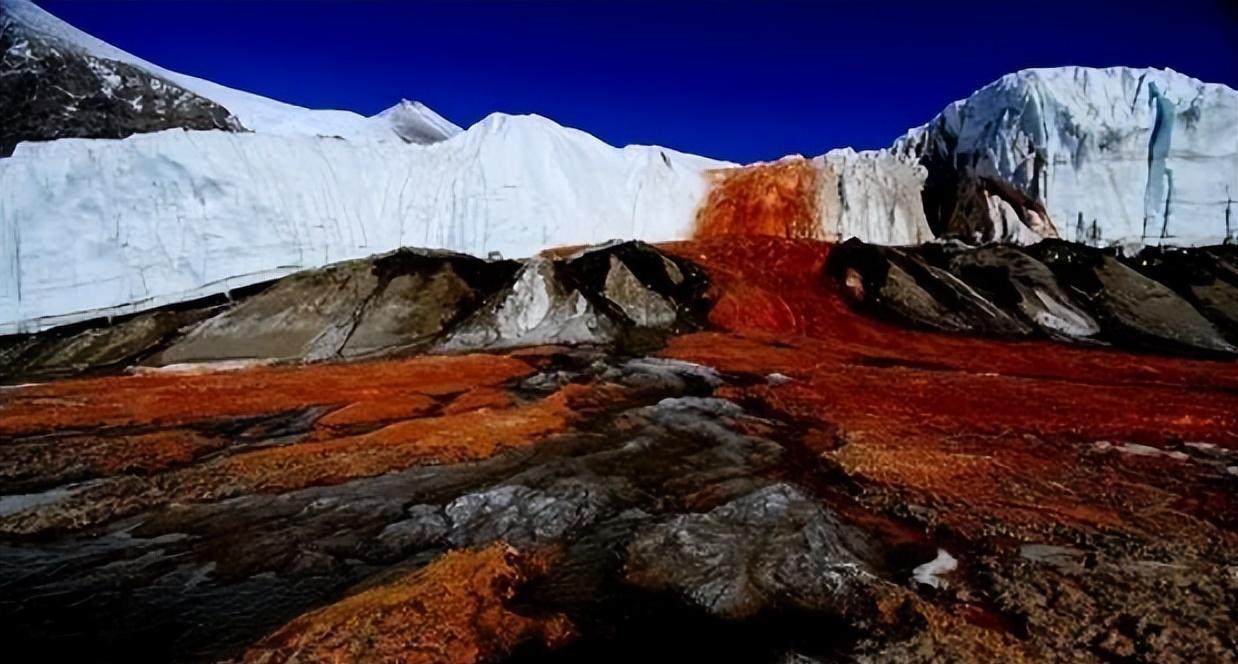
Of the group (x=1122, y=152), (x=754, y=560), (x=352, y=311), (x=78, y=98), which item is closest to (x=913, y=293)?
(x=1122, y=152)

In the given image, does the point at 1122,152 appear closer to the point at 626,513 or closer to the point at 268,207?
the point at 626,513

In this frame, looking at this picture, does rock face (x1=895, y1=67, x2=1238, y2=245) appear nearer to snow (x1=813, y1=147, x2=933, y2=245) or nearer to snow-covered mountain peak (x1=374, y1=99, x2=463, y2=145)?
snow (x1=813, y1=147, x2=933, y2=245)

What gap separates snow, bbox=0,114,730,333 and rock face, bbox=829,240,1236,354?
1043 centimetres

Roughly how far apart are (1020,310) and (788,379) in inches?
521

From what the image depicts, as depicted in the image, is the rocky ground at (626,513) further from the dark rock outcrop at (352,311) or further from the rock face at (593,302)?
the rock face at (593,302)

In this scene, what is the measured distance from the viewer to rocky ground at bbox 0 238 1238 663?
5895 mm

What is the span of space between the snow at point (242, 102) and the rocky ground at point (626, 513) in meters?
25.7

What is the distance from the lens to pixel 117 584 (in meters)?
6.87

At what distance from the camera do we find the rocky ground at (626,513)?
5895 millimetres

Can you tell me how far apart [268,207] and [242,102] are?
20.8 m

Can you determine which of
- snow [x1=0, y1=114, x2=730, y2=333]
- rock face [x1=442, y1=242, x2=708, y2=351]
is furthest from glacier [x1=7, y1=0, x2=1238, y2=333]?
rock face [x1=442, y1=242, x2=708, y2=351]

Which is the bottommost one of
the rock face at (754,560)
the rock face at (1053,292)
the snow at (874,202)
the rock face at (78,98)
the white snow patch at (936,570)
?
the white snow patch at (936,570)

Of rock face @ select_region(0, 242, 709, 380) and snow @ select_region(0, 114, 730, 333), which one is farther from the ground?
snow @ select_region(0, 114, 730, 333)

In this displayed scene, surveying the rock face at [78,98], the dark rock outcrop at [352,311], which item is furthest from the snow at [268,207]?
the rock face at [78,98]
